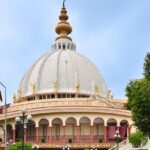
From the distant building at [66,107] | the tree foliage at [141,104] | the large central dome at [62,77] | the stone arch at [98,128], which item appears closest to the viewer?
the tree foliage at [141,104]

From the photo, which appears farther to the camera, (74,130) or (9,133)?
(9,133)

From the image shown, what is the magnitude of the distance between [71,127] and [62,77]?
478 inches

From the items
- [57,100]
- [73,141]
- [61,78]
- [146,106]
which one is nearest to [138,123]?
[146,106]

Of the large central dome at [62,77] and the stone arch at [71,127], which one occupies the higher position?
the large central dome at [62,77]

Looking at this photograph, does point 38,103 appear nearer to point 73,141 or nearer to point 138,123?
point 73,141

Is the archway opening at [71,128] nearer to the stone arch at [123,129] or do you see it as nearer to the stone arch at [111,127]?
the stone arch at [111,127]

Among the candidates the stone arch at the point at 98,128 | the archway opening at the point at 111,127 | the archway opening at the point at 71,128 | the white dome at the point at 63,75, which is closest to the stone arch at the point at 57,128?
the archway opening at the point at 71,128

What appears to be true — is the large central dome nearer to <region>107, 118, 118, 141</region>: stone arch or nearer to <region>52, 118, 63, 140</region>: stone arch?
<region>52, 118, 63, 140</region>: stone arch

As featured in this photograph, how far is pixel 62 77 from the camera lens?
259 feet

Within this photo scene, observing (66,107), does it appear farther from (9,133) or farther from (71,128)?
(9,133)

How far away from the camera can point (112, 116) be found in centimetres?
6775

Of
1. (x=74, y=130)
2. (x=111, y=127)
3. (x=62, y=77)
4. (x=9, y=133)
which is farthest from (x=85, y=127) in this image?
(x=62, y=77)

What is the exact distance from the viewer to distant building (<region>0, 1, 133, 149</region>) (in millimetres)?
66562

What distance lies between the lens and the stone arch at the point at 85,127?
223ft
